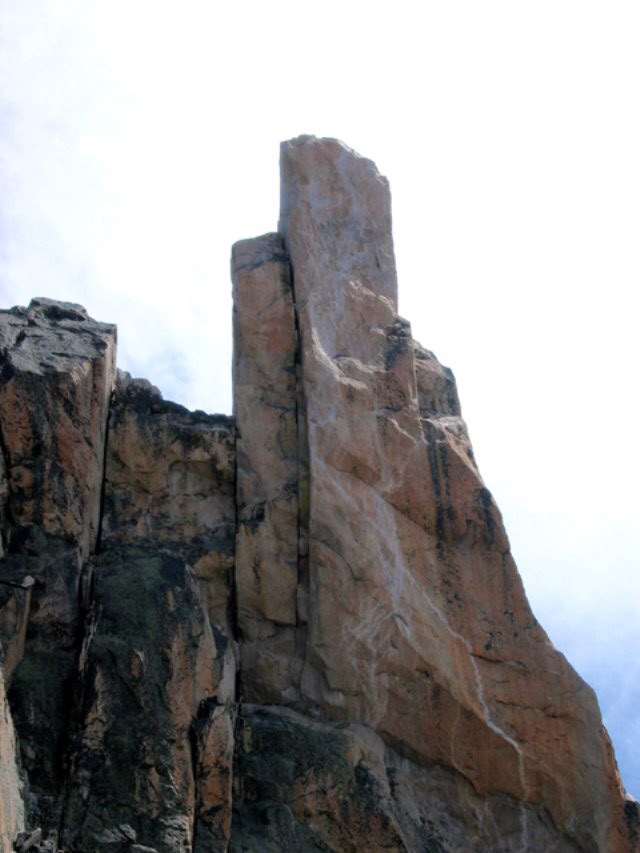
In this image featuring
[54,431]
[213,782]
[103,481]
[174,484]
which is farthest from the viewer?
[174,484]

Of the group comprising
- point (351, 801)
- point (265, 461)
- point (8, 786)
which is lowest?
point (8, 786)

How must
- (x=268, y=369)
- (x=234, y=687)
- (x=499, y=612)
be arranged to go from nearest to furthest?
1. (x=234, y=687)
2. (x=499, y=612)
3. (x=268, y=369)

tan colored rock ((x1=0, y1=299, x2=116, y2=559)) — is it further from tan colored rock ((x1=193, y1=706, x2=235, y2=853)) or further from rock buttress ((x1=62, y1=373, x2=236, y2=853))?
tan colored rock ((x1=193, y1=706, x2=235, y2=853))

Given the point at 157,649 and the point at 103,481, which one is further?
the point at 103,481

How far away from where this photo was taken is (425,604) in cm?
1681

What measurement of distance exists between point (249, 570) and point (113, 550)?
1933 mm

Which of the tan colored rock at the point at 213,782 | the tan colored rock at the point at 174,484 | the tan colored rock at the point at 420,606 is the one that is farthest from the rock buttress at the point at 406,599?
the tan colored rock at the point at 213,782

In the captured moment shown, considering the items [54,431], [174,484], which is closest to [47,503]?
[54,431]

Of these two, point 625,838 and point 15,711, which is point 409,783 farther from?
point 15,711

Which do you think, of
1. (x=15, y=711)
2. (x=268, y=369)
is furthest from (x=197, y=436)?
(x=15, y=711)

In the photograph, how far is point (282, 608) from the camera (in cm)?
1691

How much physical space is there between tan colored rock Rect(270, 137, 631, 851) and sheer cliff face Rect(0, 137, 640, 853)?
0.10 ft

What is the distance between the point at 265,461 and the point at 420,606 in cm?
305

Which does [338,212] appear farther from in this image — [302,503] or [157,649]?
[157,649]
